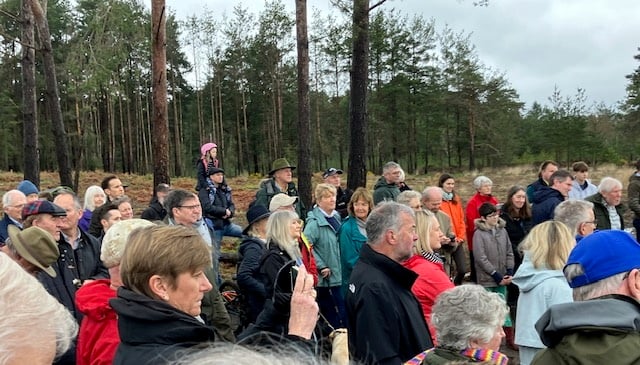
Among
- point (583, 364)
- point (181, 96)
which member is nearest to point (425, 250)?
point (583, 364)

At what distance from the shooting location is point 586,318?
73.5 inches

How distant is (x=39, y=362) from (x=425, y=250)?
301 cm

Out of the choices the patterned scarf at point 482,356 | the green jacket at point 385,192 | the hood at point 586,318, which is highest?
the green jacket at point 385,192

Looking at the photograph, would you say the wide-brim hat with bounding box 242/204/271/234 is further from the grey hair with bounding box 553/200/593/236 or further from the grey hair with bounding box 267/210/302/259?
the grey hair with bounding box 553/200/593/236

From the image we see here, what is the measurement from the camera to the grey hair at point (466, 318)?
250cm

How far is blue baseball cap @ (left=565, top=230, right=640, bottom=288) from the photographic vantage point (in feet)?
7.11

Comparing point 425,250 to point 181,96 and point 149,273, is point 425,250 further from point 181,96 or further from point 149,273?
point 181,96

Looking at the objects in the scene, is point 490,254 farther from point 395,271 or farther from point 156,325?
point 156,325

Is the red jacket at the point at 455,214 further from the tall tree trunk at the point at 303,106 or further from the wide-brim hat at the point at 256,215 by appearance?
the tall tree trunk at the point at 303,106

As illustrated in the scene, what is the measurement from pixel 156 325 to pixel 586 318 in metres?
1.54

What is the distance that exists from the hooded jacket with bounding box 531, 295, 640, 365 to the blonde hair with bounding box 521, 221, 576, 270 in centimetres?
179

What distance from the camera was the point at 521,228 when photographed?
23.0 feet

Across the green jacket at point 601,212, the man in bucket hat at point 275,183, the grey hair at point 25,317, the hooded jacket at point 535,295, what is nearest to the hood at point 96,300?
the grey hair at point 25,317

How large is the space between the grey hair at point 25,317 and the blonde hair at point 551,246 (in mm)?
3171
